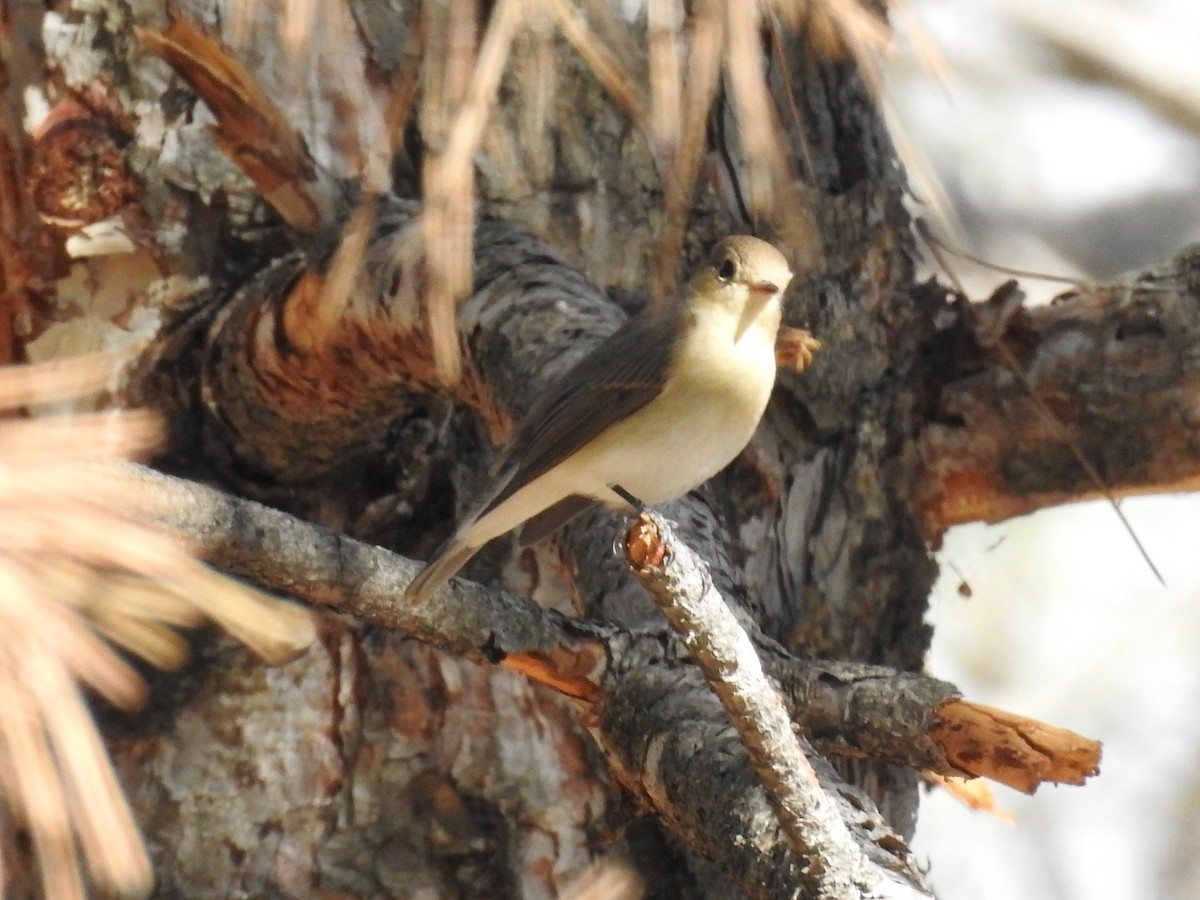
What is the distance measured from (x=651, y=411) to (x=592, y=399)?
113mm

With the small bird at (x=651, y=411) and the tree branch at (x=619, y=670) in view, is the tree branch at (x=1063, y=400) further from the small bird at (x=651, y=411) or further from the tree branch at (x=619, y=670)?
the tree branch at (x=619, y=670)

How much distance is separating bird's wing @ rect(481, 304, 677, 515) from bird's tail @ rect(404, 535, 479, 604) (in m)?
0.06

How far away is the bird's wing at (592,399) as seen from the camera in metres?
1.70

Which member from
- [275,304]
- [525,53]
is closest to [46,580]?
[275,304]

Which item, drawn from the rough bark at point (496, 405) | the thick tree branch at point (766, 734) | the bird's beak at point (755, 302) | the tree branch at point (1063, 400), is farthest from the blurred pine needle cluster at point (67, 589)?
the tree branch at point (1063, 400)

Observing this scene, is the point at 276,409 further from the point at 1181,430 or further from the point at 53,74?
the point at 1181,430

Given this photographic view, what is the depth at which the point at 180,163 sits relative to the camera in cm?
196

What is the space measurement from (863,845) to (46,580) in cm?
65

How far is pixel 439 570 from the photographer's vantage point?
1.52 metres

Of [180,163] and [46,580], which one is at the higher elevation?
[46,580]

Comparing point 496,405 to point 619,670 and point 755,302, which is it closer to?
point 755,302

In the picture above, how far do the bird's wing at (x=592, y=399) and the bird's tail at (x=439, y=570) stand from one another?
0.06 m

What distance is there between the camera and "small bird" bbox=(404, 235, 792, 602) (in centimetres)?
174

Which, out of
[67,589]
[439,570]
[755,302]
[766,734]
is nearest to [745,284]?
[755,302]
